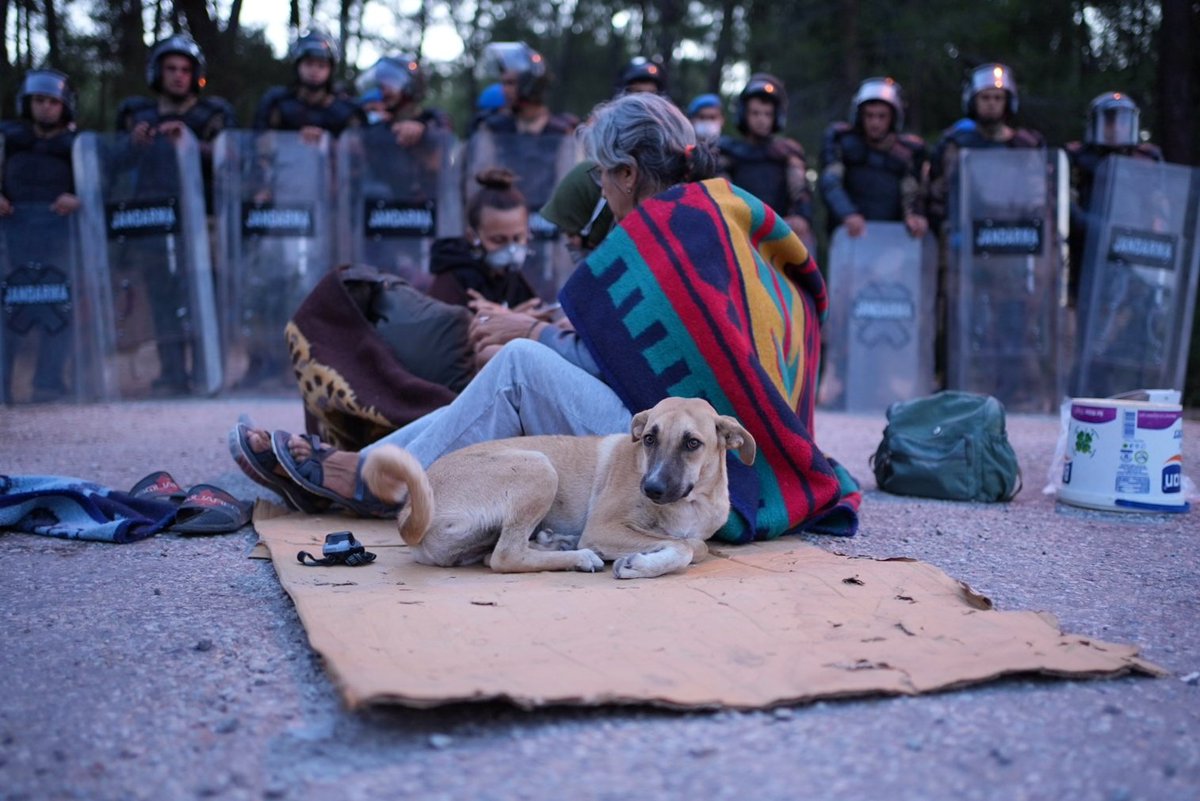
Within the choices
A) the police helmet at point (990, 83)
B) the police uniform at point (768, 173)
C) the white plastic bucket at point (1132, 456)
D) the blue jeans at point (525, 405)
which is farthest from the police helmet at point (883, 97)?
the blue jeans at point (525, 405)

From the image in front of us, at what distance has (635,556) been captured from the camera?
3699mm

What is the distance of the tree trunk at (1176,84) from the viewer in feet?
41.7

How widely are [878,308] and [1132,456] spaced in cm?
521

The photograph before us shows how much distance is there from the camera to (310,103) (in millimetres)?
10500

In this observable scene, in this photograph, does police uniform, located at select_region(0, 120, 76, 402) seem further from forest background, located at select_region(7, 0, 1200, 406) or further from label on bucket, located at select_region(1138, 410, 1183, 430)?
label on bucket, located at select_region(1138, 410, 1183, 430)

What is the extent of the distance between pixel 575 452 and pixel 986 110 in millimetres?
7747

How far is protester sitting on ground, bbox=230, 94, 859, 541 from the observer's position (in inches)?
165

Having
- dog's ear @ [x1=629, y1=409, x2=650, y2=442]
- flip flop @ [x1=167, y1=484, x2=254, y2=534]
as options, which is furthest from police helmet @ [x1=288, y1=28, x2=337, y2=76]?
dog's ear @ [x1=629, y1=409, x2=650, y2=442]

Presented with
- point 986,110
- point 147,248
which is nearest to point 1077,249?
point 986,110

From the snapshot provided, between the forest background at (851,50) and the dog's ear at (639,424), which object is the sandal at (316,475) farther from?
the forest background at (851,50)

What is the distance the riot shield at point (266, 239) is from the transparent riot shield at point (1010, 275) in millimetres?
5695

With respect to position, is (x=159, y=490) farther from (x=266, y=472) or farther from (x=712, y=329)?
(x=712, y=329)

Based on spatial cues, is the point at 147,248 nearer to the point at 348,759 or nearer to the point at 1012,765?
the point at 348,759

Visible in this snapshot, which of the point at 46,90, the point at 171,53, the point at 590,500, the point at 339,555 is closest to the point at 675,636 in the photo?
the point at 590,500
